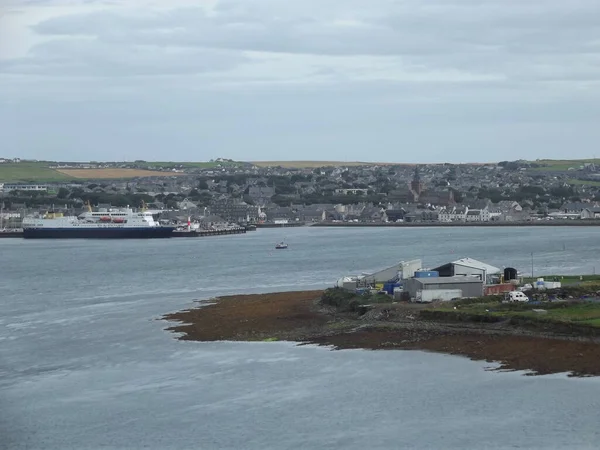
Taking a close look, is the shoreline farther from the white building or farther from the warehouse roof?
the warehouse roof

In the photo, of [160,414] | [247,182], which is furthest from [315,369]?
[247,182]

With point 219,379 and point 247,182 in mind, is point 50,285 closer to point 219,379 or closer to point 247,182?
point 219,379

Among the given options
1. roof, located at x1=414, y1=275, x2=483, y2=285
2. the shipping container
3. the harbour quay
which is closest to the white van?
the shipping container

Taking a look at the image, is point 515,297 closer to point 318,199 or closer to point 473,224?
point 473,224

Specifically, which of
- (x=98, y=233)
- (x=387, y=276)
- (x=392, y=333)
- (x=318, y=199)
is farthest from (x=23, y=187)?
(x=392, y=333)

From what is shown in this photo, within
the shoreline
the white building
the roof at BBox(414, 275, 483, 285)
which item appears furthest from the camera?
the white building
